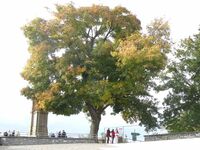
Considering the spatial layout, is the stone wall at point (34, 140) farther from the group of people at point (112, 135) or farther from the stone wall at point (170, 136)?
the stone wall at point (170, 136)

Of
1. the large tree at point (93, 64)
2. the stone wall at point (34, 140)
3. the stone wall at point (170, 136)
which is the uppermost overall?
the large tree at point (93, 64)

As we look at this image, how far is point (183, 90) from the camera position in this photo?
164 feet

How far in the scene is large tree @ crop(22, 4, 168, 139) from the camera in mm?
45312

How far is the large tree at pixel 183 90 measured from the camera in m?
48.9

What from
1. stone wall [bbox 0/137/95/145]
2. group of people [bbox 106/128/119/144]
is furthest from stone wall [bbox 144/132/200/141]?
stone wall [bbox 0/137/95/145]

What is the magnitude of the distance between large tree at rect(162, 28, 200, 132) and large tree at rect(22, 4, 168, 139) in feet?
6.27

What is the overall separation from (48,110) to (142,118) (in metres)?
8.67

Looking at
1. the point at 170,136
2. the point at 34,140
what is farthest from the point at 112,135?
the point at 34,140

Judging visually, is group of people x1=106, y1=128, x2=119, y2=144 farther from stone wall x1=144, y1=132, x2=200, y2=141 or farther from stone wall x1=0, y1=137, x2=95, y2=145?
stone wall x1=144, y1=132, x2=200, y2=141

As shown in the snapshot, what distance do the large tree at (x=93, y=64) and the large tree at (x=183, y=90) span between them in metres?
1.91

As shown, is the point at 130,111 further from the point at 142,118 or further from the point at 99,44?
the point at 99,44

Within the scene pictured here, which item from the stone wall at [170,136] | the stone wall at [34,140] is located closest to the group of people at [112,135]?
the stone wall at [34,140]

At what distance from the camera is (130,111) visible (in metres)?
48.7

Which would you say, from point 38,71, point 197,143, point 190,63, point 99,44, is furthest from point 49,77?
point 197,143
